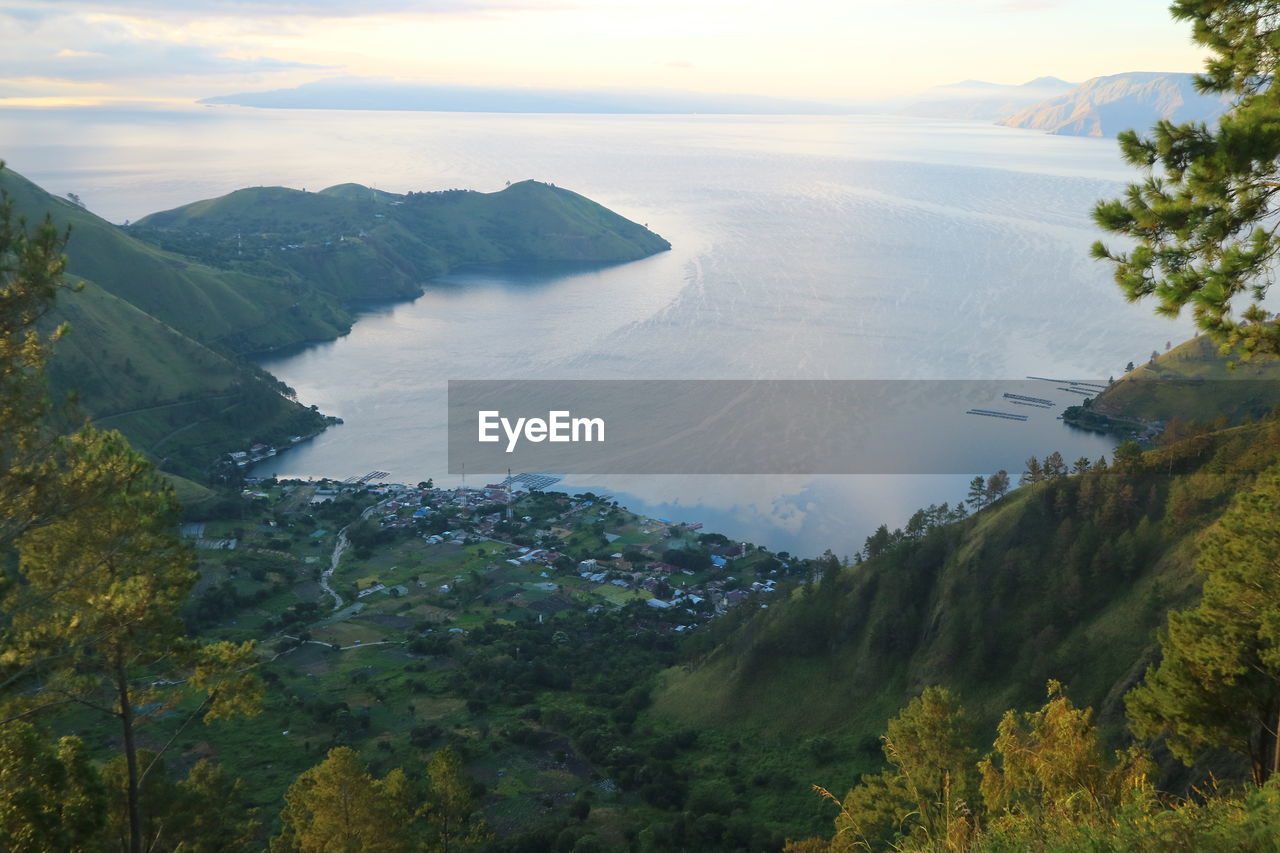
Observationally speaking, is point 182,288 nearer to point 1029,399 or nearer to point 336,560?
point 336,560

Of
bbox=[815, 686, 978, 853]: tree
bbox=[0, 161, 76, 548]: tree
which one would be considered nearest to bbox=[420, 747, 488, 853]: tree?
bbox=[815, 686, 978, 853]: tree

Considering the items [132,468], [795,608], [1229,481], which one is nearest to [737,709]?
[795,608]

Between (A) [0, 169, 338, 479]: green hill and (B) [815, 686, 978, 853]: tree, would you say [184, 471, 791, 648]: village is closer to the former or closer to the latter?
(A) [0, 169, 338, 479]: green hill

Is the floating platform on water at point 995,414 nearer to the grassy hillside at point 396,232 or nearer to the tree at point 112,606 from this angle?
the tree at point 112,606

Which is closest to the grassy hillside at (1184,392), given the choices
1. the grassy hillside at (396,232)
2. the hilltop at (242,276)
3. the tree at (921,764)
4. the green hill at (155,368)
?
the tree at (921,764)

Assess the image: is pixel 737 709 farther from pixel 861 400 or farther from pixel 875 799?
pixel 861 400

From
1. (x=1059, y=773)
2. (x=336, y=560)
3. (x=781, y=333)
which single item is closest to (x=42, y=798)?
(x=1059, y=773)
